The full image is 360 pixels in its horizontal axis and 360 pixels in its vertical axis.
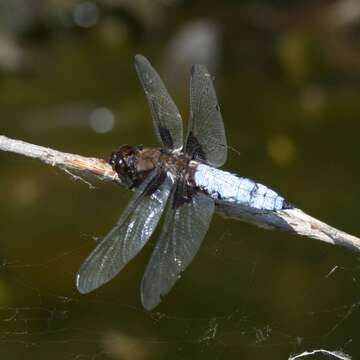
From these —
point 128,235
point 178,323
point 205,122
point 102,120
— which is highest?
point 205,122

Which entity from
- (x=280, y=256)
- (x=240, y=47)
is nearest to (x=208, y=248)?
(x=280, y=256)

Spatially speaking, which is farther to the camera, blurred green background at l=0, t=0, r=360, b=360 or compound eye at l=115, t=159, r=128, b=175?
blurred green background at l=0, t=0, r=360, b=360

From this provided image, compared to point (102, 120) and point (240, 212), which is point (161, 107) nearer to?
point (240, 212)

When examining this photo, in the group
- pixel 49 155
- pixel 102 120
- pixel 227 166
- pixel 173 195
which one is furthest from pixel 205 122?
pixel 102 120

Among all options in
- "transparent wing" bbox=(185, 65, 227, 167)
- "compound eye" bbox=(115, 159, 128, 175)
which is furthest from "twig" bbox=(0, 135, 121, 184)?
"transparent wing" bbox=(185, 65, 227, 167)

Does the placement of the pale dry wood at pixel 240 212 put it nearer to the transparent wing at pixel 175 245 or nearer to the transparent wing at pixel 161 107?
the transparent wing at pixel 175 245

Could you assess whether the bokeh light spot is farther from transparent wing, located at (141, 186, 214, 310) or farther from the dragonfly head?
transparent wing, located at (141, 186, 214, 310)
